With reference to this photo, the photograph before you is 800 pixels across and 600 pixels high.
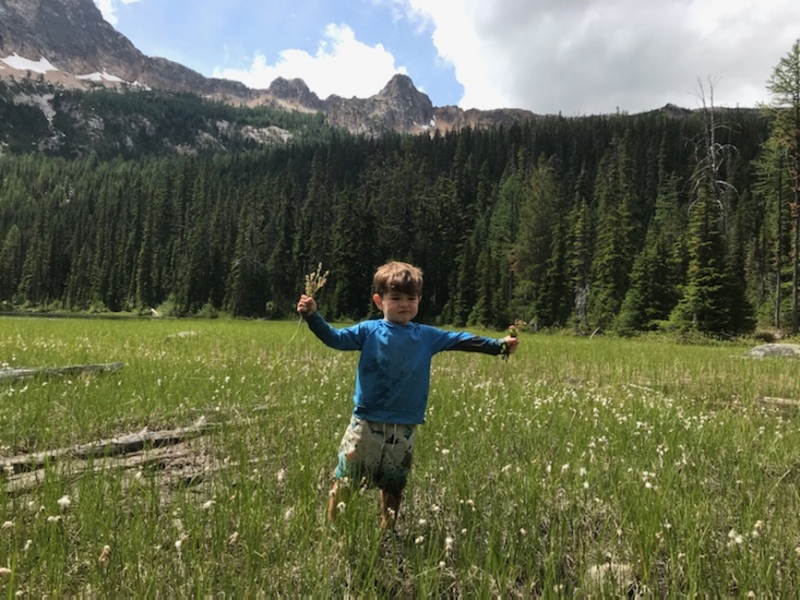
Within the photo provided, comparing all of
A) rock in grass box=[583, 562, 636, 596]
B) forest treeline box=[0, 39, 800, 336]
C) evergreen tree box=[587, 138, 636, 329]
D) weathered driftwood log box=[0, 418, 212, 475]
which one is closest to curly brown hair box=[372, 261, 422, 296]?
rock in grass box=[583, 562, 636, 596]

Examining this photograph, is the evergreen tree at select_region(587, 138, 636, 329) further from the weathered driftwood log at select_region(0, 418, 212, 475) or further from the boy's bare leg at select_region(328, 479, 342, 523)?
the boy's bare leg at select_region(328, 479, 342, 523)

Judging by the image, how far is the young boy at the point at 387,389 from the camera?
11.6ft

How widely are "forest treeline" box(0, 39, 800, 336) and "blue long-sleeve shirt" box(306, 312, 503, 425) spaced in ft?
131

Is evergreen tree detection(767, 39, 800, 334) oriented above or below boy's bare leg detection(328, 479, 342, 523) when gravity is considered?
above

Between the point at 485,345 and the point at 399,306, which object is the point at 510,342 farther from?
the point at 399,306

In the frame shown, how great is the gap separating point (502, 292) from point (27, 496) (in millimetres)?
64640

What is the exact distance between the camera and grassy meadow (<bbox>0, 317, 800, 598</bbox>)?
9.02 ft

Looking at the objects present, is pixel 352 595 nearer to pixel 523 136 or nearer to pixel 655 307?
pixel 655 307

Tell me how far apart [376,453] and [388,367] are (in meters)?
0.60

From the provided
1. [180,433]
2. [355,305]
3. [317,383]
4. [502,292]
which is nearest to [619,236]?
[502,292]

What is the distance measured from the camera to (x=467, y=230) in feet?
283

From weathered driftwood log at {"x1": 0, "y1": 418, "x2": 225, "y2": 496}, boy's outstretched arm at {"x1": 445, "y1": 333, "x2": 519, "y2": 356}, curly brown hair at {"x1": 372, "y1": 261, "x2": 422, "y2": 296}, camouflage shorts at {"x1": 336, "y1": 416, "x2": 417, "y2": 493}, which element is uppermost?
curly brown hair at {"x1": 372, "y1": 261, "x2": 422, "y2": 296}

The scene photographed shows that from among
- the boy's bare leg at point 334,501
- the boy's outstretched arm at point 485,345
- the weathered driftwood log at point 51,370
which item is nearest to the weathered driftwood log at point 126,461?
the boy's bare leg at point 334,501

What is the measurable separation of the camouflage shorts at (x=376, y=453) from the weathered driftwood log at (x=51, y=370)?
298 inches
